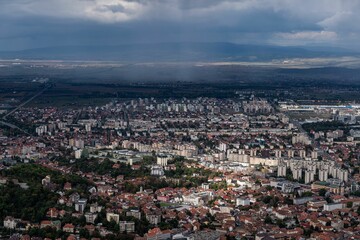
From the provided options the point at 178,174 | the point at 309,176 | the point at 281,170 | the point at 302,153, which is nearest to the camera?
the point at 309,176

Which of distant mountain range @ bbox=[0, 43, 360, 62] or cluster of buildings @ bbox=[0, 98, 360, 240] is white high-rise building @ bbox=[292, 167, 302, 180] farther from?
distant mountain range @ bbox=[0, 43, 360, 62]

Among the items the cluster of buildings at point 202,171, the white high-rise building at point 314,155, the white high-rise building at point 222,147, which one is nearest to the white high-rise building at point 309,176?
the cluster of buildings at point 202,171

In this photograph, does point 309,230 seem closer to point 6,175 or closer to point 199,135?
point 6,175

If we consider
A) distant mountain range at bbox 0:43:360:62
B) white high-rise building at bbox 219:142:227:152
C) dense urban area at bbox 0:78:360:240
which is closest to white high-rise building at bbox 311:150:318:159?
dense urban area at bbox 0:78:360:240

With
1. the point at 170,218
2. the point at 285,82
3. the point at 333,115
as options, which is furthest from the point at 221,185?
the point at 285,82

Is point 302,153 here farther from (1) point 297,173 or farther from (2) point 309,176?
(2) point 309,176

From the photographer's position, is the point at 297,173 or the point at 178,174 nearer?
the point at 178,174

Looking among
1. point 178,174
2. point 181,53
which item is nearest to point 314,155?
point 178,174

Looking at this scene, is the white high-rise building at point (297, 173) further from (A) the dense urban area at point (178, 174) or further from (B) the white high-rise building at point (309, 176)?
(B) the white high-rise building at point (309, 176)
